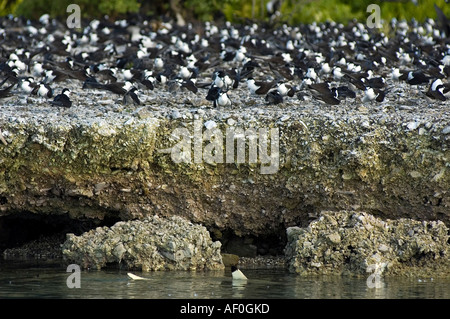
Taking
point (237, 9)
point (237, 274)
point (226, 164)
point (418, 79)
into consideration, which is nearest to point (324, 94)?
point (418, 79)

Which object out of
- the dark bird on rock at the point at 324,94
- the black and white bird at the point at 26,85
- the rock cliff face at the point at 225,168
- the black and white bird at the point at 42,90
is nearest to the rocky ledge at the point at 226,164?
the rock cliff face at the point at 225,168

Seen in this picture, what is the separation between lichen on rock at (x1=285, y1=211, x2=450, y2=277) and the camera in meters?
9.26

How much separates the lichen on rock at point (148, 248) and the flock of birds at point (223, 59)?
2.61 metres

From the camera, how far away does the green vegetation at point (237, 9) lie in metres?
21.7

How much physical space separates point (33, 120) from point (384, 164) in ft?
15.2

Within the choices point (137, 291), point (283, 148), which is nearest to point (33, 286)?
point (137, 291)

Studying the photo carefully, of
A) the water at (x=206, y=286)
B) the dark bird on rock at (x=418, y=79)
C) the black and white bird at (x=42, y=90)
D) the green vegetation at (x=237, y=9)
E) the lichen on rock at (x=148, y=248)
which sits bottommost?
the water at (x=206, y=286)

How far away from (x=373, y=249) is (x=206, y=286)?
2036 millimetres

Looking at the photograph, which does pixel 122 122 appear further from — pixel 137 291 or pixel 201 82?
pixel 201 82

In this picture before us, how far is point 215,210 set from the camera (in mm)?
10562

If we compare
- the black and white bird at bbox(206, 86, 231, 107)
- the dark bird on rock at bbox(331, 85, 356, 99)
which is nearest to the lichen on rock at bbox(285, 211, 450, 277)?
the black and white bird at bbox(206, 86, 231, 107)

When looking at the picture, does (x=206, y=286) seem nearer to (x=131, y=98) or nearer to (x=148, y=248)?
(x=148, y=248)

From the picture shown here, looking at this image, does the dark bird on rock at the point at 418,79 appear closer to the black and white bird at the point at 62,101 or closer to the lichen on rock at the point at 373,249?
the lichen on rock at the point at 373,249

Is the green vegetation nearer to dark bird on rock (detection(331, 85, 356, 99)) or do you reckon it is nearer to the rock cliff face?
dark bird on rock (detection(331, 85, 356, 99))
